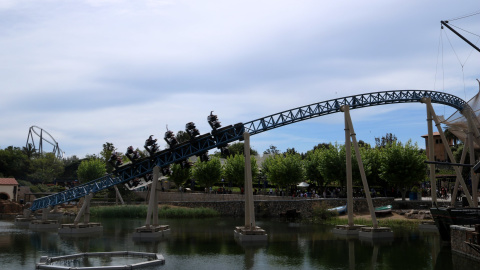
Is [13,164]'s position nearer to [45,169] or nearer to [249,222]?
[45,169]

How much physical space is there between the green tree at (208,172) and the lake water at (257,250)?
1277 inches

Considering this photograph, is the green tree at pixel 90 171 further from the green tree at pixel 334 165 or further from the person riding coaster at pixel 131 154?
the person riding coaster at pixel 131 154

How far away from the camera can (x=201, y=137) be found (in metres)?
41.3

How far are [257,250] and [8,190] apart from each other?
6345 cm

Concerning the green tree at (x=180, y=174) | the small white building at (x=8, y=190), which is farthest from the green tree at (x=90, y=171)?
the green tree at (x=180, y=174)

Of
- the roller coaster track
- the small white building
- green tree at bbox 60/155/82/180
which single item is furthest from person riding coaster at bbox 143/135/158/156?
green tree at bbox 60/155/82/180

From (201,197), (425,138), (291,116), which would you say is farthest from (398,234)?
(425,138)

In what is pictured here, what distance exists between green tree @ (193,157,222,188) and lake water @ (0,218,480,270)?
1277 inches

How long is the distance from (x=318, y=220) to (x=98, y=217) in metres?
29.3

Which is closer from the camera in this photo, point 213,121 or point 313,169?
point 213,121

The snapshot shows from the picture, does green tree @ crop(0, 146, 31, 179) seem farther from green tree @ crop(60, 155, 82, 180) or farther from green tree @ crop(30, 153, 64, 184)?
green tree @ crop(60, 155, 82, 180)

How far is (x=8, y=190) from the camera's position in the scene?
8069 centimetres

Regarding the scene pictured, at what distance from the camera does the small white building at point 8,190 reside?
80306 millimetres

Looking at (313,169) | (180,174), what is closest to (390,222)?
(313,169)
